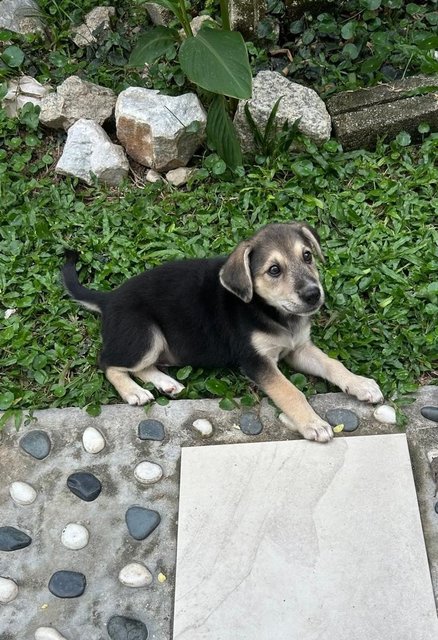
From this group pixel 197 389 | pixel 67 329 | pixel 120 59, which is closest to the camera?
pixel 197 389

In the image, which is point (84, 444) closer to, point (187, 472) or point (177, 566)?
point (187, 472)

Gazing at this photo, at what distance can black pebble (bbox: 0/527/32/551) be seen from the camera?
3451mm

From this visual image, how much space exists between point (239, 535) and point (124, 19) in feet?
16.5

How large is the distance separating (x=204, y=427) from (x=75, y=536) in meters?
0.88

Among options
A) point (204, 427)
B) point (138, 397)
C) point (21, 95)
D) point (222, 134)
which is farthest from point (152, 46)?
point (204, 427)

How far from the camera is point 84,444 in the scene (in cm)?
381

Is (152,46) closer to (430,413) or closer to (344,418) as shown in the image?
(344,418)

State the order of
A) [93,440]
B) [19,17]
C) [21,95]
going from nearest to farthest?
[93,440] < [21,95] < [19,17]

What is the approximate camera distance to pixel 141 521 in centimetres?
347

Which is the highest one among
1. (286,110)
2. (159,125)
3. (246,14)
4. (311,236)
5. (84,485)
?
(246,14)

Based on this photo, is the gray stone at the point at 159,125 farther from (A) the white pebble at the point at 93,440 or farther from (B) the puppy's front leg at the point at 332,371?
(A) the white pebble at the point at 93,440

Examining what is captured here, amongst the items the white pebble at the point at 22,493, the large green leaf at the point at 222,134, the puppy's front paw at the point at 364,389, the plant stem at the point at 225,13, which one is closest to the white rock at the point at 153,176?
the large green leaf at the point at 222,134

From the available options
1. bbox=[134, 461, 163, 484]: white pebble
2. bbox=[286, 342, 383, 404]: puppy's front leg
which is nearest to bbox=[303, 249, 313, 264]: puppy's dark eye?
bbox=[286, 342, 383, 404]: puppy's front leg

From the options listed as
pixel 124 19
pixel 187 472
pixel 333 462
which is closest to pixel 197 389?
pixel 187 472
